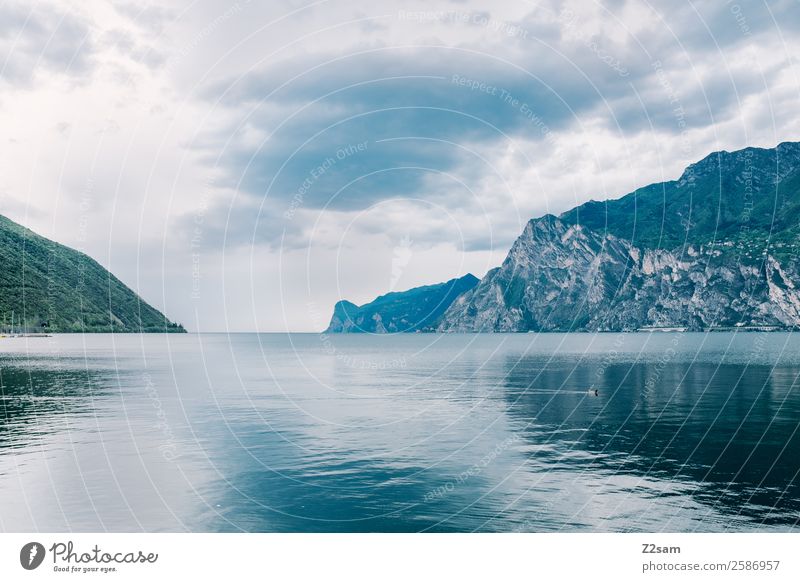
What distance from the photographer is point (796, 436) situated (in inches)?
2328

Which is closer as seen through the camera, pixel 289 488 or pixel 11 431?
pixel 289 488

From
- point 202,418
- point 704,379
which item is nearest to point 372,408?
point 202,418

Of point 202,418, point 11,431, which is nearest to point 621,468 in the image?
point 202,418

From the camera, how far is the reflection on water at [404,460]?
36.6 m

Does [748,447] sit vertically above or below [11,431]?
below

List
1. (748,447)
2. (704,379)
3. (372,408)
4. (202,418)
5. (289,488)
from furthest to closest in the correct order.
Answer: (704,379), (372,408), (202,418), (748,447), (289,488)

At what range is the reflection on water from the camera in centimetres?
3656

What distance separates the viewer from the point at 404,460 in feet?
171
